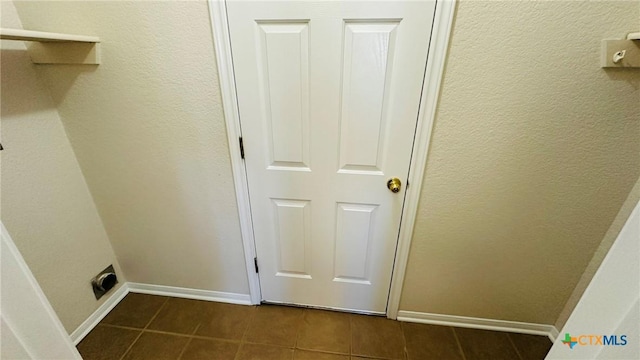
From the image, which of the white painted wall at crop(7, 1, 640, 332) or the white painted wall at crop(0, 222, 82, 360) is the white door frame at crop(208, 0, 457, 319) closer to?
the white painted wall at crop(7, 1, 640, 332)

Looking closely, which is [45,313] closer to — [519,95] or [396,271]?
[396,271]

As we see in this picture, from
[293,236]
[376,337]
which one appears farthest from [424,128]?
[376,337]

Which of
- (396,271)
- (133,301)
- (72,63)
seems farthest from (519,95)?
(133,301)

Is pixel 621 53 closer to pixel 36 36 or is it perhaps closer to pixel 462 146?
pixel 462 146

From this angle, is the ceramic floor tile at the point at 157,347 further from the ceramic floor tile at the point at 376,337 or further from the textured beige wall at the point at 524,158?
the textured beige wall at the point at 524,158

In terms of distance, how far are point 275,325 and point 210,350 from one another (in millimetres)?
358

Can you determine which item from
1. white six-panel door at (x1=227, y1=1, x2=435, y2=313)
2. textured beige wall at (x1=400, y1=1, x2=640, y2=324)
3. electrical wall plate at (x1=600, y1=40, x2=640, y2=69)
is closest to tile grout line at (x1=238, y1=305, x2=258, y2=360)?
white six-panel door at (x1=227, y1=1, x2=435, y2=313)

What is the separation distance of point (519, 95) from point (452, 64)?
11.7 inches

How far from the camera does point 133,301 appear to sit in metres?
1.64

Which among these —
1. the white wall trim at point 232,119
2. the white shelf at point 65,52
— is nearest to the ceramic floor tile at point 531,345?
the white wall trim at point 232,119

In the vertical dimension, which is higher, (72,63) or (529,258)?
(72,63)

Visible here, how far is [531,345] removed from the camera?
140 centimetres

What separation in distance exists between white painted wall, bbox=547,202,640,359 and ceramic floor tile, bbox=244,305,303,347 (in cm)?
127

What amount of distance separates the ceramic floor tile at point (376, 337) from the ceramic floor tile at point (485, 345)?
35cm
